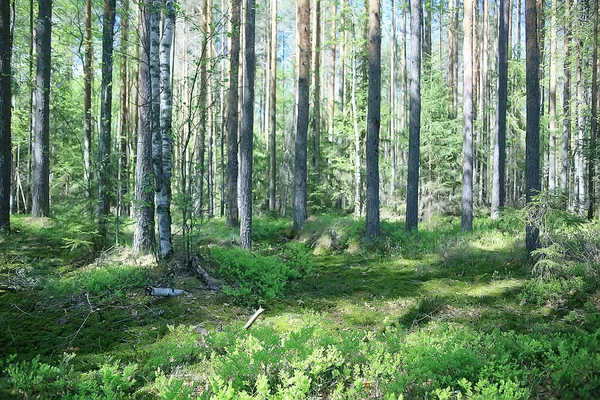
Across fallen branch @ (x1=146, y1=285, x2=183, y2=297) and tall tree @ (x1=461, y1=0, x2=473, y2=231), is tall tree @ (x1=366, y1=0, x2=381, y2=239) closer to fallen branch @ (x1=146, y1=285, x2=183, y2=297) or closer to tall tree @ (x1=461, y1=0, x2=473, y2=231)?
tall tree @ (x1=461, y1=0, x2=473, y2=231)

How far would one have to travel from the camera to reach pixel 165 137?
725 cm

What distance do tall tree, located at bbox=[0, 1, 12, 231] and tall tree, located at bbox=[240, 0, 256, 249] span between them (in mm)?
5503

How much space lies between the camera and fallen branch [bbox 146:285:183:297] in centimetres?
631

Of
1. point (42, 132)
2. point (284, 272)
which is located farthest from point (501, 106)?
point (42, 132)

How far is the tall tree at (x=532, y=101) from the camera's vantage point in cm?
860

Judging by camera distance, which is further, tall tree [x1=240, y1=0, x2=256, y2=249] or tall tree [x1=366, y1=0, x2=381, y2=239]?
tall tree [x1=366, y1=0, x2=381, y2=239]

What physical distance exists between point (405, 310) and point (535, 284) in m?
2.46

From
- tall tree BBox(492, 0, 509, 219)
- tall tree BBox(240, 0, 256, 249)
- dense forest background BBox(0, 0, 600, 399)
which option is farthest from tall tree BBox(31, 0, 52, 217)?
tall tree BBox(492, 0, 509, 219)

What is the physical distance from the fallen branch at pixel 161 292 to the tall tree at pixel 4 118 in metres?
5.20

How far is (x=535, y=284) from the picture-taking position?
22.7 ft

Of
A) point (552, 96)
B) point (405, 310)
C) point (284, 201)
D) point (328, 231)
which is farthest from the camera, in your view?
point (284, 201)

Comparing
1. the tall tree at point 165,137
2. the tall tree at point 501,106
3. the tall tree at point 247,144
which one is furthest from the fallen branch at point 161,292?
the tall tree at point 501,106

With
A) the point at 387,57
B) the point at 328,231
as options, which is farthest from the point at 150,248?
the point at 387,57

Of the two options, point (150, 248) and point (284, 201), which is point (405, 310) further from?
point (284, 201)
